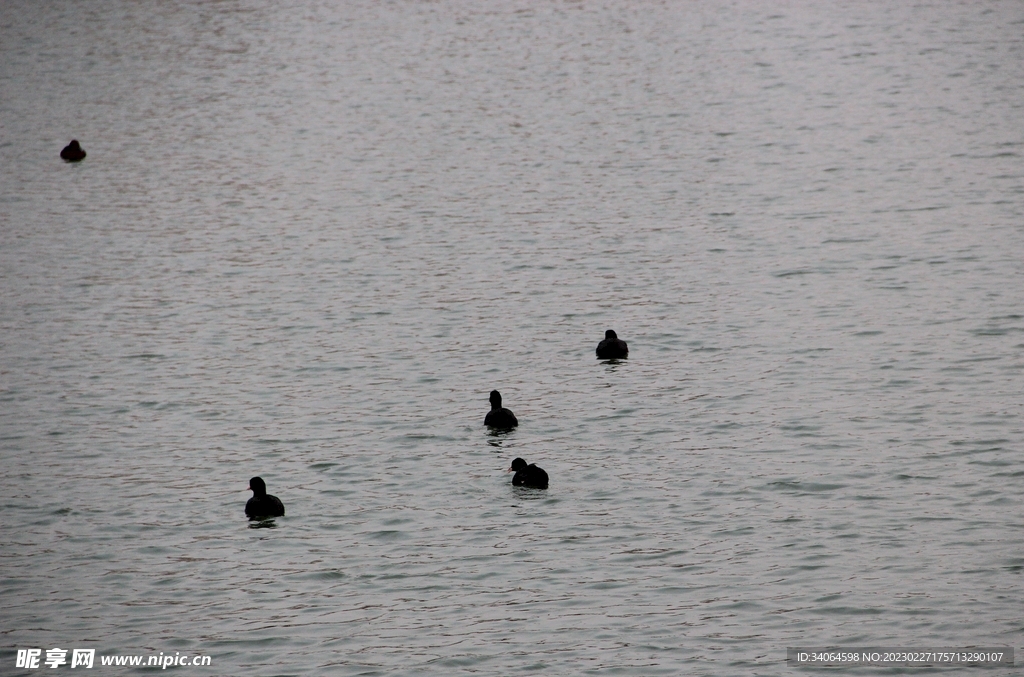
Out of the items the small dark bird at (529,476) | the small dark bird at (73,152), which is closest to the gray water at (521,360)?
the small dark bird at (529,476)

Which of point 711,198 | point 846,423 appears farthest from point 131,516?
point 711,198

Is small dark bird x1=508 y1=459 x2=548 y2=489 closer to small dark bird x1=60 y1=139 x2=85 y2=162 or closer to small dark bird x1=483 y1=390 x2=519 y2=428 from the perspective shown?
small dark bird x1=483 y1=390 x2=519 y2=428

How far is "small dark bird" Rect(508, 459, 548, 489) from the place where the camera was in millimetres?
21438

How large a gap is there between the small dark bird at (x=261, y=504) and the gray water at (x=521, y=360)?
0.78 feet

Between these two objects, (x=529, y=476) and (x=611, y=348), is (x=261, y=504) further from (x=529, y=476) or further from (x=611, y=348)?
(x=611, y=348)

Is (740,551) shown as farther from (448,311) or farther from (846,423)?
(448,311)

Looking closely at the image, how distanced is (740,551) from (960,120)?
28.6 m

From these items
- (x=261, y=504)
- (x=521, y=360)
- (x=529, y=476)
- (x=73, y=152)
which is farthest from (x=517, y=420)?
(x=73, y=152)

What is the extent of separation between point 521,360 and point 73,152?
22.9m

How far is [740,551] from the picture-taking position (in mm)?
19656

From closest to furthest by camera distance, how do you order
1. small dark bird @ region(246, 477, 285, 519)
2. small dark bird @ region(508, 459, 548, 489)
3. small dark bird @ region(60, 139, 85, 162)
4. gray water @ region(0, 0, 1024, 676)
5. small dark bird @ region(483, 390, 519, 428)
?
gray water @ region(0, 0, 1024, 676), small dark bird @ region(246, 477, 285, 519), small dark bird @ region(508, 459, 548, 489), small dark bird @ region(483, 390, 519, 428), small dark bird @ region(60, 139, 85, 162)

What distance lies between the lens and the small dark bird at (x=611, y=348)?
27.5m

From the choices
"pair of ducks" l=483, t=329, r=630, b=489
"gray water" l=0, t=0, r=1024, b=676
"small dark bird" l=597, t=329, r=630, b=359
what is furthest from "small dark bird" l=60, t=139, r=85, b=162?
"small dark bird" l=597, t=329, r=630, b=359

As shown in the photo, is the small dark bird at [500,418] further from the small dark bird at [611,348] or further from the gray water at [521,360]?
the small dark bird at [611,348]
